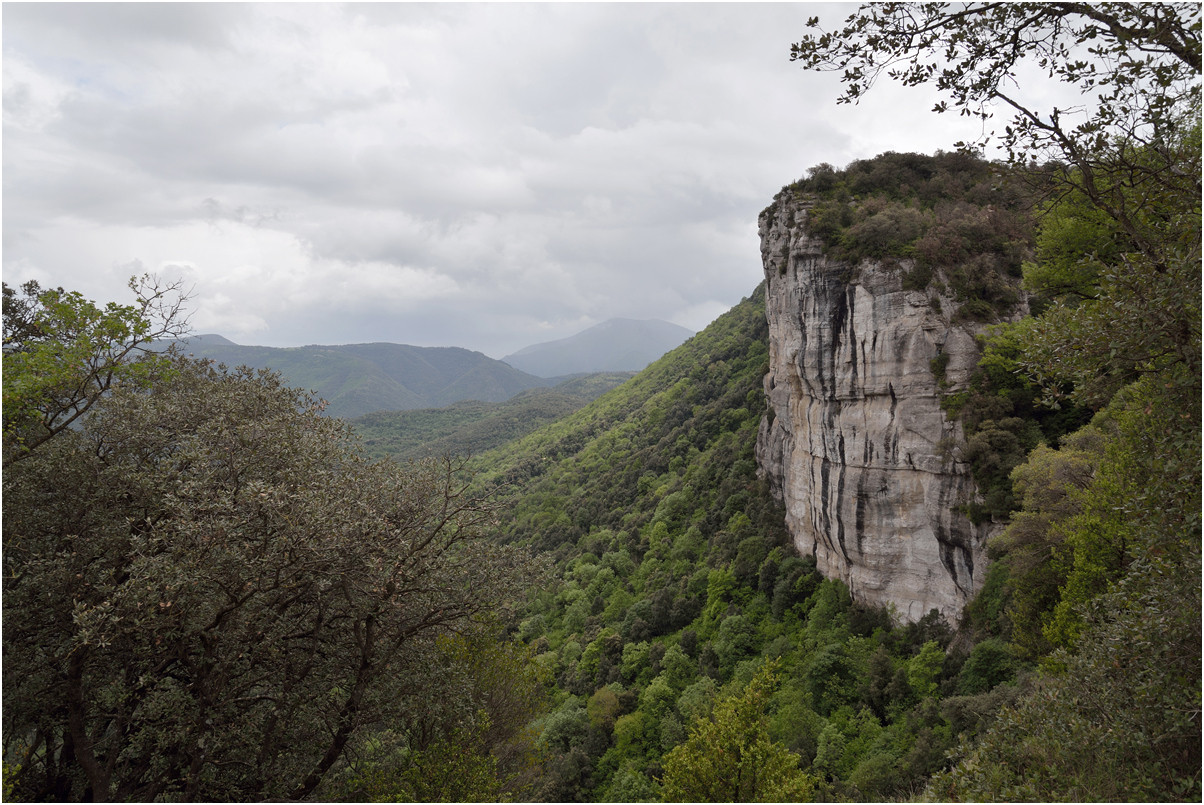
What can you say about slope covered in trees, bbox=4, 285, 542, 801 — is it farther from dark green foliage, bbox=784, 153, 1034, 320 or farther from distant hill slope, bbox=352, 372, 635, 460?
distant hill slope, bbox=352, 372, 635, 460

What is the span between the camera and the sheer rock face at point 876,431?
26469 mm

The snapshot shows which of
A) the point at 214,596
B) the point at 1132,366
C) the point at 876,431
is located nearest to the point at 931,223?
the point at 876,431

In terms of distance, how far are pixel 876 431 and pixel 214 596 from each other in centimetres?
2917

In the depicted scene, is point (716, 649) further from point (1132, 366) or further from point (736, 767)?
point (1132, 366)

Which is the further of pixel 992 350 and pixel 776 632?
pixel 776 632

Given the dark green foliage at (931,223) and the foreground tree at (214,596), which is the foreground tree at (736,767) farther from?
the dark green foliage at (931,223)

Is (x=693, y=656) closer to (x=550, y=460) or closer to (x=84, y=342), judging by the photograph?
(x=84, y=342)

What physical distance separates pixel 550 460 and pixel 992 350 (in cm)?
7338

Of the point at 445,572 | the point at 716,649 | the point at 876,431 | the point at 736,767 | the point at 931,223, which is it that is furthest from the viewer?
the point at 716,649

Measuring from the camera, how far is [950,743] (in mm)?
20328

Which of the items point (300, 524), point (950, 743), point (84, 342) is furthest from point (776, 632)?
point (84, 342)

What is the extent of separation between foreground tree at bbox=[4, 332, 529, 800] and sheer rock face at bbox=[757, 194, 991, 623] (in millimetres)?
23528

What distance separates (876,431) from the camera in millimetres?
29234

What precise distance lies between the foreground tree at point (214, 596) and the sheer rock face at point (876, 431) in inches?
926
